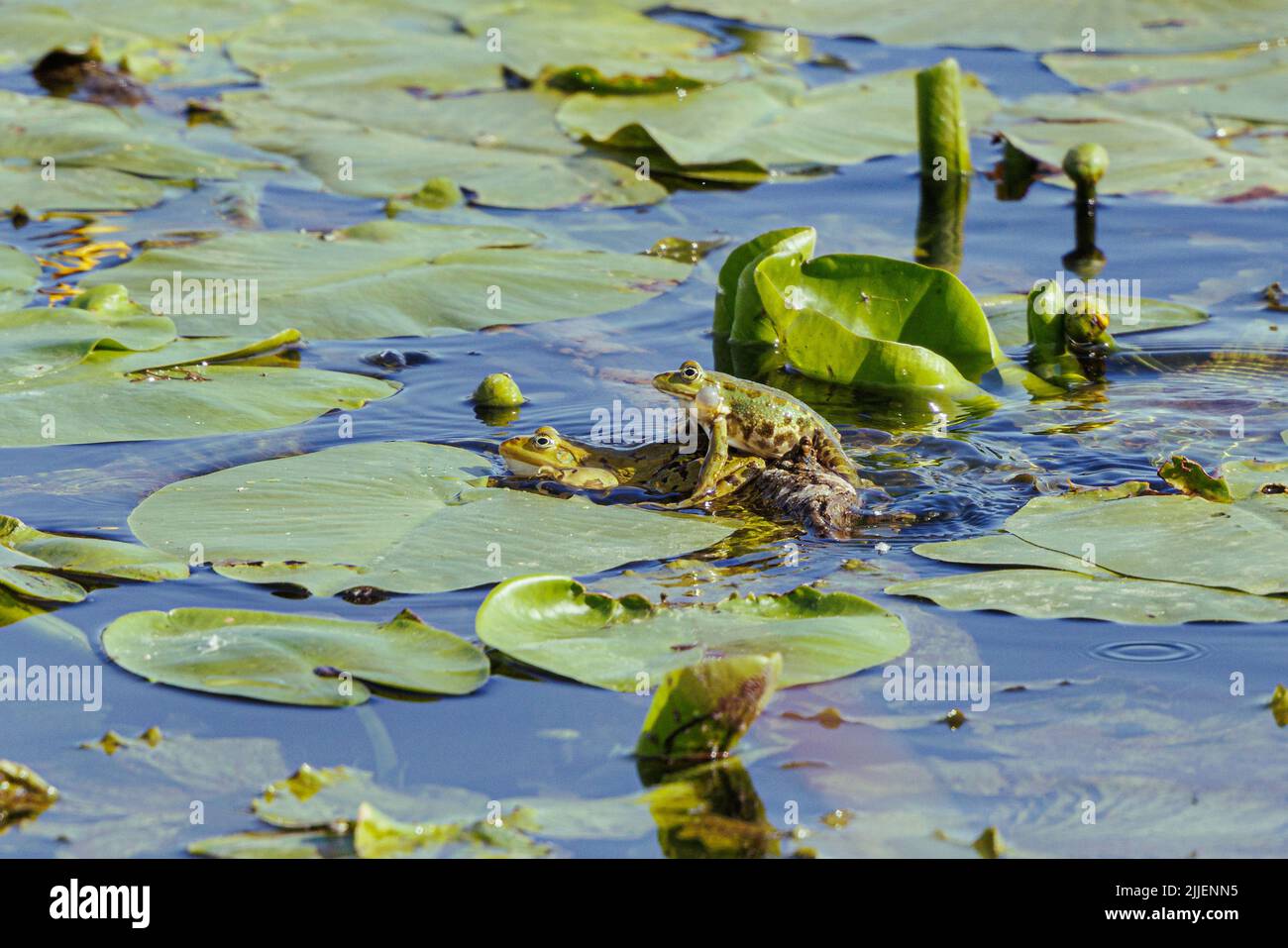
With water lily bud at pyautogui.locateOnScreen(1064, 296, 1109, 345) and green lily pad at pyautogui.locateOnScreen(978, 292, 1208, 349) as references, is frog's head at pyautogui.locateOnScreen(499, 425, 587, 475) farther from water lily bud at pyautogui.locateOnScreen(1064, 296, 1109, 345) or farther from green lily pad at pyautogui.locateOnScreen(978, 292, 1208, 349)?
green lily pad at pyautogui.locateOnScreen(978, 292, 1208, 349)

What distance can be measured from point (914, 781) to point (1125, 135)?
22.1ft

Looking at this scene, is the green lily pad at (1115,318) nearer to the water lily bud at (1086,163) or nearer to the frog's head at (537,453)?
the water lily bud at (1086,163)

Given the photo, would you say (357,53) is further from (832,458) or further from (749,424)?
(832,458)

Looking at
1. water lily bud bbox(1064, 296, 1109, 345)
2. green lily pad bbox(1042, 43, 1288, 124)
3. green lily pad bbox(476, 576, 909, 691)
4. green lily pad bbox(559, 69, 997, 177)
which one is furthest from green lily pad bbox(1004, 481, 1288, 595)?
green lily pad bbox(1042, 43, 1288, 124)

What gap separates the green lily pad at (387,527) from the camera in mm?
4410

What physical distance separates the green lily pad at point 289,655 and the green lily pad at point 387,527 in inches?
8.3

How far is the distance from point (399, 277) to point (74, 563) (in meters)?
2.85

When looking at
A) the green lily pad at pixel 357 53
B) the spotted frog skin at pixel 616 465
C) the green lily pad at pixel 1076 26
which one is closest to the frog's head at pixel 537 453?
the spotted frog skin at pixel 616 465

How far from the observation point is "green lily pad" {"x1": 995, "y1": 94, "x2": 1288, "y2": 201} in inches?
336

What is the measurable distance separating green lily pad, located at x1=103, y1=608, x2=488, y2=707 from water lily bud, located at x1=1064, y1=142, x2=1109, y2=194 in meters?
5.45

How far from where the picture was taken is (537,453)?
5305mm

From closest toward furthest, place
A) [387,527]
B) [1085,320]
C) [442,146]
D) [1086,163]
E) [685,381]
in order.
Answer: [387,527]
[685,381]
[1085,320]
[1086,163]
[442,146]

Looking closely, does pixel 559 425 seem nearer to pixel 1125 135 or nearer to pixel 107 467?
pixel 107 467

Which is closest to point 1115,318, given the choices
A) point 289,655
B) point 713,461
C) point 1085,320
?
point 1085,320
